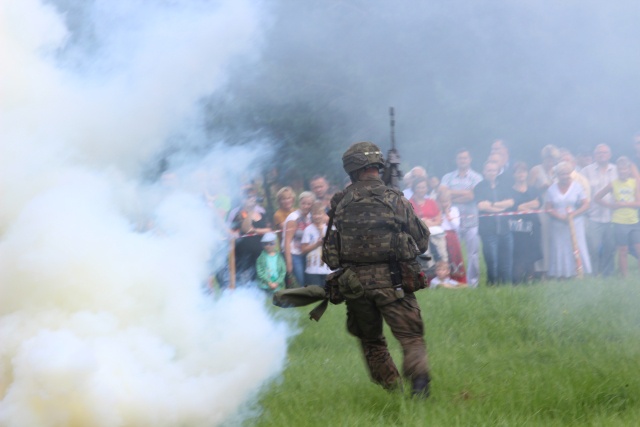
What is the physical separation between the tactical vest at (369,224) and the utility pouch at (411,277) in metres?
0.13

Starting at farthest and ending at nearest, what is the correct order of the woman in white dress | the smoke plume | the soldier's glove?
the woman in white dress, the soldier's glove, the smoke plume

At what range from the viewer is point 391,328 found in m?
7.08

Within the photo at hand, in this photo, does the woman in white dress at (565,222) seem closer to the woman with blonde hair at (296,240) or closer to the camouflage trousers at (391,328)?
the woman with blonde hair at (296,240)

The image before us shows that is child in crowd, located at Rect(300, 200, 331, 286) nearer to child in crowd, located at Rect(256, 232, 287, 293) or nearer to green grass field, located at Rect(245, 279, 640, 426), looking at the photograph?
child in crowd, located at Rect(256, 232, 287, 293)

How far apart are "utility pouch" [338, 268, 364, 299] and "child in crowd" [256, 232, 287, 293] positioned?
313cm

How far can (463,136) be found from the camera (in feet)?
36.9

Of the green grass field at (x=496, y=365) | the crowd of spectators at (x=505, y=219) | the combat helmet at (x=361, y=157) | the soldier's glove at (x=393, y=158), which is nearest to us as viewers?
the green grass field at (x=496, y=365)

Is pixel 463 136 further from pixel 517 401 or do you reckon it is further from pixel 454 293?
pixel 517 401

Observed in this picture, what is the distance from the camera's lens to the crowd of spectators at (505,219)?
1144cm

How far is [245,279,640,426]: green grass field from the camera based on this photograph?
6.61 metres

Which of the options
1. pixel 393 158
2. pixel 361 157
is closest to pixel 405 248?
pixel 361 157

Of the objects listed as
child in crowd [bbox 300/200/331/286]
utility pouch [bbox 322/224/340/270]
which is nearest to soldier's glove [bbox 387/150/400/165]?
utility pouch [bbox 322/224/340/270]

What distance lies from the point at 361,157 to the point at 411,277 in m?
0.93

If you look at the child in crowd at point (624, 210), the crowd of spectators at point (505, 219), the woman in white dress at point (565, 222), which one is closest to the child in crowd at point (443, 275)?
the crowd of spectators at point (505, 219)
